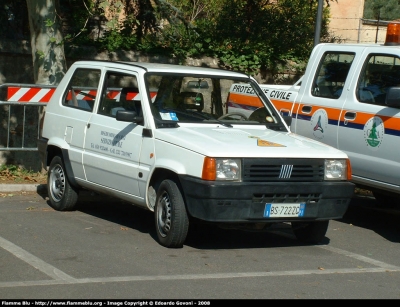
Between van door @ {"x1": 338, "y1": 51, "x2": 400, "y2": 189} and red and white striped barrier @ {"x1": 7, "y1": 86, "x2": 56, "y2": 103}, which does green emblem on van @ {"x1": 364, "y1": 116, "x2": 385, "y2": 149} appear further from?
red and white striped barrier @ {"x1": 7, "y1": 86, "x2": 56, "y2": 103}

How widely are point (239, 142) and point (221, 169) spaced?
1.58 ft

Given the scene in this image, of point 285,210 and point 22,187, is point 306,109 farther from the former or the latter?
point 22,187

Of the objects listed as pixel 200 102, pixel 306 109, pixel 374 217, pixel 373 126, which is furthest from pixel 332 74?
pixel 374 217

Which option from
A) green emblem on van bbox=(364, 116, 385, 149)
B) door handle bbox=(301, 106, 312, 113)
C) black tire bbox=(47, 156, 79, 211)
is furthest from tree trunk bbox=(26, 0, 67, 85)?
green emblem on van bbox=(364, 116, 385, 149)

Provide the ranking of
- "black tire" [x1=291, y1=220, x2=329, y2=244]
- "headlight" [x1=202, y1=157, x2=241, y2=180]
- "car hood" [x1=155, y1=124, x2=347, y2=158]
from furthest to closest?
"black tire" [x1=291, y1=220, x2=329, y2=244]
"car hood" [x1=155, y1=124, x2=347, y2=158]
"headlight" [x1=202, y1=157, x2=241, y2=180]

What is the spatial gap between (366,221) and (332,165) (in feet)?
8.39

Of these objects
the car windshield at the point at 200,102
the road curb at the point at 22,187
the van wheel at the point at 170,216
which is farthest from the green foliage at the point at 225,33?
the van wheel at the point at 170,216

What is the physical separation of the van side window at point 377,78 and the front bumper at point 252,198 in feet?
5.14

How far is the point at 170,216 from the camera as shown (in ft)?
24.6

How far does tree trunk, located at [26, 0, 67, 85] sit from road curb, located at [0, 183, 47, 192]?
5.95 feet

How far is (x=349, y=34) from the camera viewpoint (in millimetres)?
36594

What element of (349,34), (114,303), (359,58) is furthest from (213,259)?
(349,34)

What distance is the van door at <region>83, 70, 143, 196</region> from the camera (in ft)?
26.6

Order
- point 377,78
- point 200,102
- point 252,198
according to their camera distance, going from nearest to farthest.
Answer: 1. point 252,198
2. point 200,102
3. point 377,78
